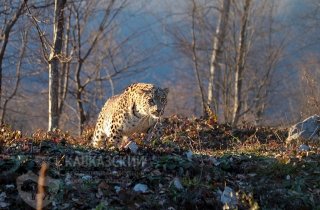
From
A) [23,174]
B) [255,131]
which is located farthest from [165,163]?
[255,131]

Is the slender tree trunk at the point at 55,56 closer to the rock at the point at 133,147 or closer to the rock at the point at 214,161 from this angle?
the rock at the point at 133,147

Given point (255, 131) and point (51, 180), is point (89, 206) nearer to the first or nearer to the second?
point (51, 180)

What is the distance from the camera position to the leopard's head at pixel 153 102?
32.3 feet

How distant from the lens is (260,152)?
9.28 metres

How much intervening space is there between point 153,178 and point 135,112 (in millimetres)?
3234

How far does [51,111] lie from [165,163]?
7252 millimetres

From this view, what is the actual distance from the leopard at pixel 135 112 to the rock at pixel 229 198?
3.20 meters

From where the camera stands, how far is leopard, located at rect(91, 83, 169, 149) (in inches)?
390

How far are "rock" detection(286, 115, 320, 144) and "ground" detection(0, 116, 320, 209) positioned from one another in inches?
113

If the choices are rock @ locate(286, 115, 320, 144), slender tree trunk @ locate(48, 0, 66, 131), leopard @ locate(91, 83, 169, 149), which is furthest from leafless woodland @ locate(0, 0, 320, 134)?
leopard @ locate(91, 83, 169, 149)

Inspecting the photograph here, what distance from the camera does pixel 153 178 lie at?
703cm

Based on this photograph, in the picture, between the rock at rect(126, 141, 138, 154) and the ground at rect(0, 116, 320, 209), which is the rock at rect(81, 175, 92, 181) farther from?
the rock at rect(126, 141, 138, 154)

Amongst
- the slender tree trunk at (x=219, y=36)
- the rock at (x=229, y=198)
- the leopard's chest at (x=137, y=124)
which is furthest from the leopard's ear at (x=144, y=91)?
the slender tree trunk at (x=219, y=36)

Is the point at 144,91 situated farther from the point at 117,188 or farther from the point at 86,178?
the point at 117,188
